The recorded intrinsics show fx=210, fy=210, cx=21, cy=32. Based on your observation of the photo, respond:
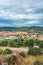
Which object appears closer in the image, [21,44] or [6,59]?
[6,59]

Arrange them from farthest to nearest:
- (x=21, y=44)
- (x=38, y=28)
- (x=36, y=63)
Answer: (x=38, y=28) < (x=21, y=44) < (x=36, y=63)

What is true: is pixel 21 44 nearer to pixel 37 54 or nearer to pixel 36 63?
pixel 37 54

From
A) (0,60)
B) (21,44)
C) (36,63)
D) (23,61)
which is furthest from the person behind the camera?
(21,44)

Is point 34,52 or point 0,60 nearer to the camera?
point 0,60

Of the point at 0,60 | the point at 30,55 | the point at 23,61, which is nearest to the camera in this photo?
the point at 0,60

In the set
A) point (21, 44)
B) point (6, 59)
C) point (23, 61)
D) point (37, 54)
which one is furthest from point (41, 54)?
point (21, 44)

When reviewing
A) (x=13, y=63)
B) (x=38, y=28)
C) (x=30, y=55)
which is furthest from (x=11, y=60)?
(x=38, y=28)

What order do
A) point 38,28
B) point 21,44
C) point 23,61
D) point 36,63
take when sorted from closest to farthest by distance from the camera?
1. point 36,63
2. point 23,61
3. point 21,44
4. point 38,28

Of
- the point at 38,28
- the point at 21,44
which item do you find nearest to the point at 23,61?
the point at 21,44

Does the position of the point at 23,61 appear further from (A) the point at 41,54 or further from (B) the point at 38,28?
(B) the point at 38,28
